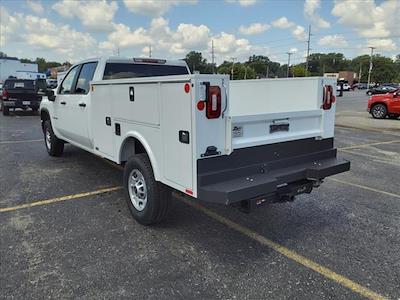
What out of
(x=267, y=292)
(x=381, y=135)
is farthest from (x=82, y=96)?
(x=381, y=135)

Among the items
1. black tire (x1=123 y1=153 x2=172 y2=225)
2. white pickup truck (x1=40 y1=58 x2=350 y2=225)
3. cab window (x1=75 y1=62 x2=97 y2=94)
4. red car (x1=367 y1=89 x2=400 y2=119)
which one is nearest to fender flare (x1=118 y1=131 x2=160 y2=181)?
white pickup truck (x1=40 y1=58 x2=350 y2=225)

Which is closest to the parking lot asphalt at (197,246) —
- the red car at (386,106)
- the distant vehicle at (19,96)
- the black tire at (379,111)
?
the red car at (386,106)

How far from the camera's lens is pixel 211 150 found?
11.0ft

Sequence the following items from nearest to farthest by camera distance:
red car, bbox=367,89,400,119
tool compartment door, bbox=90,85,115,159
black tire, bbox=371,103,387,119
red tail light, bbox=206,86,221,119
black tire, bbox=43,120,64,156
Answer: red tail light, bbox=206,86,221,119 < tool compartment door, bbox=90,85,115,159 < black tire, bbox=43,120,64,156 < red car, bbox=367,89,400,119 < black tire, bbox=371,103,387,119

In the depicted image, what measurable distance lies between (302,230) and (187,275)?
5.34ft

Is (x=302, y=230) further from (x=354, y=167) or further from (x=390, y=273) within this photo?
(x=354, y=167)

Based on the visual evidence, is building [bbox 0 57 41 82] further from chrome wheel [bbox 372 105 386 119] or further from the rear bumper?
the rear bumper

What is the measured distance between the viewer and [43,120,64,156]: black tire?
7.76 meters

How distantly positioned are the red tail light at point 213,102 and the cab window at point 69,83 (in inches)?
149

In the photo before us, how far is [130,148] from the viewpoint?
4.69 metres

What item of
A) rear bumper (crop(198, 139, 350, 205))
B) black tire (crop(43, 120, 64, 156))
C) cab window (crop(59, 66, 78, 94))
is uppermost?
cab window (crop(59, 66, 78, 94))

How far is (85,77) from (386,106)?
1561 cm

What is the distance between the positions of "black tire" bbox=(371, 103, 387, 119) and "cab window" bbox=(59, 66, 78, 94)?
50.6 ft

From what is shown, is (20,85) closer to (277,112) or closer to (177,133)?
(277,112)
